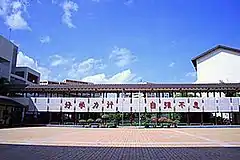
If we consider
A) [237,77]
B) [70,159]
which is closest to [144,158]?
[70,159]

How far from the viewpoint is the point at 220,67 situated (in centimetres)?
4628

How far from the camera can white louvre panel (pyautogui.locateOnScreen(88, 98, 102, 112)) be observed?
34000 mm

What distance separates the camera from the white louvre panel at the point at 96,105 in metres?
34.0

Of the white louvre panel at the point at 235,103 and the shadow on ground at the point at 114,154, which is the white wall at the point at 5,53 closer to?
the shadow on ground at the point at 114,154

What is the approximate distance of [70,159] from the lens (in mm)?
7582

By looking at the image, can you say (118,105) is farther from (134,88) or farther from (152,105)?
(152,105)

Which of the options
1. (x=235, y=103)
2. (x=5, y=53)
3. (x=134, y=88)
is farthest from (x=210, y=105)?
(x=5, y=53)

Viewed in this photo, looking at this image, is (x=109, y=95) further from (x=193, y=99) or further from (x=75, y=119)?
(x=193, y=99)

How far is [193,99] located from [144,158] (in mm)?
26913

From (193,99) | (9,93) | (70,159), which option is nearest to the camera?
(70,159)

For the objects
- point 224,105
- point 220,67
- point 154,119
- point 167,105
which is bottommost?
point 154,119

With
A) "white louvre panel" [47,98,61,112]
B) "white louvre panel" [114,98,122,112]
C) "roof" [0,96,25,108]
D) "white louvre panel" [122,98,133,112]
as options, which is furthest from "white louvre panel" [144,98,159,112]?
"roof" [0,96,25,108]

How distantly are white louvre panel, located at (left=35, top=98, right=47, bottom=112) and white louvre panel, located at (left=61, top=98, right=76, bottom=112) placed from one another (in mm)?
2373

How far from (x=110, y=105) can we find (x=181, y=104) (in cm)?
903
